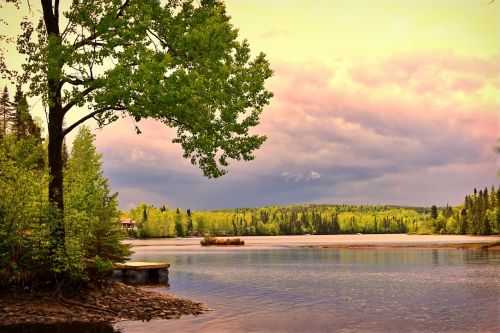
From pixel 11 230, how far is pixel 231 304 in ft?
43.0

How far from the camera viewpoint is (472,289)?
4003cm

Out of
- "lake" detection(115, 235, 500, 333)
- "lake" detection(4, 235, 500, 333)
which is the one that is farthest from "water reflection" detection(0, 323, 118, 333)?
"lake" detection(115, 235, 500, 333)

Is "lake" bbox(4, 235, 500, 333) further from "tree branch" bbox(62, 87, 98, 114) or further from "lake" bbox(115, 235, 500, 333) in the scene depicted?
"tree branch" bbox(62, 87, 98, 114)

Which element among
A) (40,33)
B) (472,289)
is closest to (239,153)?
(40,33)

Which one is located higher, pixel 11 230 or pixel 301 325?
pixel 11 230

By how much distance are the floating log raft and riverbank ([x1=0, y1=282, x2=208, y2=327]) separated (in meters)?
15.3

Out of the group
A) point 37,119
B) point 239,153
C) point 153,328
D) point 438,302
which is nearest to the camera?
point 153,328

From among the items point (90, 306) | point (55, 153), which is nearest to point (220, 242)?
point (55, 153)

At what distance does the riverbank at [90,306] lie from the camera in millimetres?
23750

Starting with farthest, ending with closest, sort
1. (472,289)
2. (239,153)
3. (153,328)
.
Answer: (472,289)
(239,153)
(153,328)

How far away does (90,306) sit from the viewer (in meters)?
25.4

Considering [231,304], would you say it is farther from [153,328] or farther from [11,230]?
[11,230]

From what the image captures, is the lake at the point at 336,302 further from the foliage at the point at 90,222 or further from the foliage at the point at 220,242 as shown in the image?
the foliage at the point at 220,242

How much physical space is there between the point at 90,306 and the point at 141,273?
2026 centimetres
